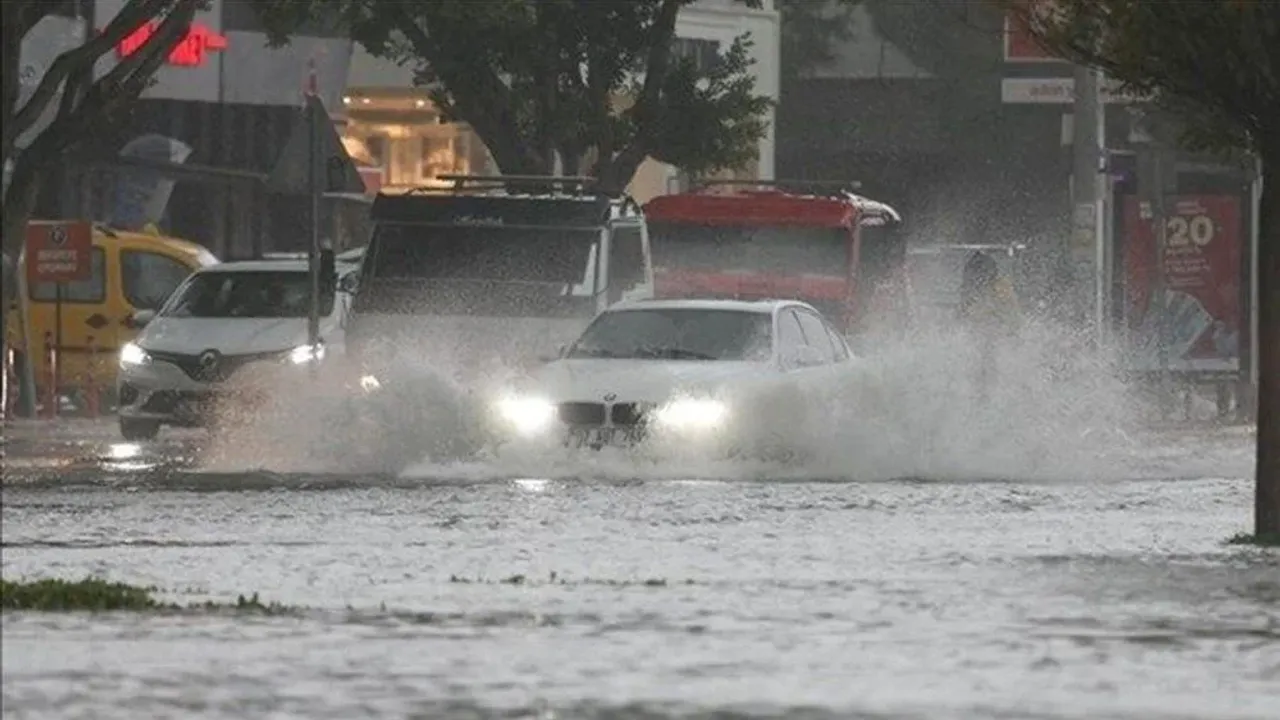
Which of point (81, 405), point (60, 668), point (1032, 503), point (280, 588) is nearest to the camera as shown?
point (60, 668)

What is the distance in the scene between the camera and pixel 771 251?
1633 inches

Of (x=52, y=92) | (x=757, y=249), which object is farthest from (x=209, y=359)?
(x=52, y=92)

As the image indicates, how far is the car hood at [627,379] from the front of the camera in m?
27.4

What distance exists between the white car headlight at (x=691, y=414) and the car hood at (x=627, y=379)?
0.26 ft

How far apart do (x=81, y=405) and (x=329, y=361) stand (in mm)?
9876

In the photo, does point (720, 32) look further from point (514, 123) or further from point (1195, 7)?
point (1195, 7)

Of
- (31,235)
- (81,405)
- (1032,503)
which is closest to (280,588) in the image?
(1032,503)

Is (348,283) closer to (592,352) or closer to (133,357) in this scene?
(133,357)

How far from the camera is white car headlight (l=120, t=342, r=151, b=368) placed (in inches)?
1363

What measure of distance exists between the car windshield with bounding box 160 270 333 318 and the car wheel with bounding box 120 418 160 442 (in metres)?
1.10

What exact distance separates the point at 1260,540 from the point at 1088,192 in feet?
72.4

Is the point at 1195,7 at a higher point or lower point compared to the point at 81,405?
higher

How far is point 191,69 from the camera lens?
2199 inches

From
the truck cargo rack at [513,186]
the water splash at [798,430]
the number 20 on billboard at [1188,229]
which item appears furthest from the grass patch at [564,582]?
the number 20 on billboard at [1188,229]
